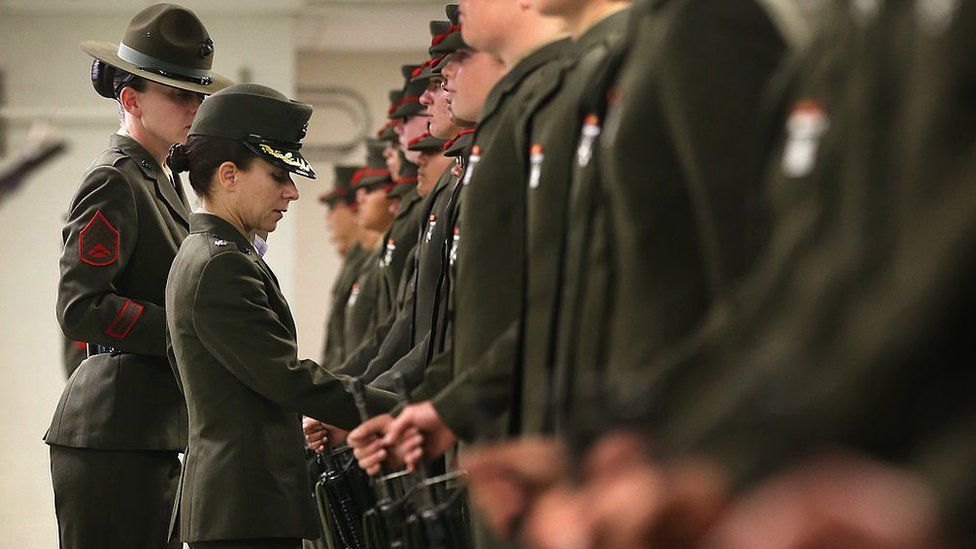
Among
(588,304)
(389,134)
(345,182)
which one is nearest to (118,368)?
(588,304)

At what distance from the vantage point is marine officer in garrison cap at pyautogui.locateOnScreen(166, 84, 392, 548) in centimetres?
328

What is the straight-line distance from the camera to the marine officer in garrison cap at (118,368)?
3797mm

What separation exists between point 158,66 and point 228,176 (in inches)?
33.2

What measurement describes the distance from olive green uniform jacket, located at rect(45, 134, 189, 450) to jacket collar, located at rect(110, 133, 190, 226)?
2cm

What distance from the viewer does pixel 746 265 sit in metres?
1.60

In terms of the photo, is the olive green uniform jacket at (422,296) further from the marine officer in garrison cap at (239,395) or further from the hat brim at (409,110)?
the hat brim at (409,110)

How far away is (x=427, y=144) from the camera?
530 cm

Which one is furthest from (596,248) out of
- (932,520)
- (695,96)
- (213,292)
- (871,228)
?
(213,292)

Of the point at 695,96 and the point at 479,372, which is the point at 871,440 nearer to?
the point at 695,96

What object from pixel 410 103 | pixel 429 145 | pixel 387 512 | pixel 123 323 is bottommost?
pixel 387 512

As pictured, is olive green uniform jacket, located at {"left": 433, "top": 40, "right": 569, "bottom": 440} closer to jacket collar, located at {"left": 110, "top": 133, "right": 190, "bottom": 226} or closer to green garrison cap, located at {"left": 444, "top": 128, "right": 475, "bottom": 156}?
green garrison cap, located at {"left": 444, "top": 128, "right": 475, "bottom": 156}

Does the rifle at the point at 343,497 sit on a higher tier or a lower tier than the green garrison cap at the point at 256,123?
lower

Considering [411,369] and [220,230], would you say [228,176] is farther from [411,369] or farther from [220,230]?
[411,369]

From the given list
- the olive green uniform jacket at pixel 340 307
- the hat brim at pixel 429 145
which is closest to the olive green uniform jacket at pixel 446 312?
the hat brim at pixel 429 145
